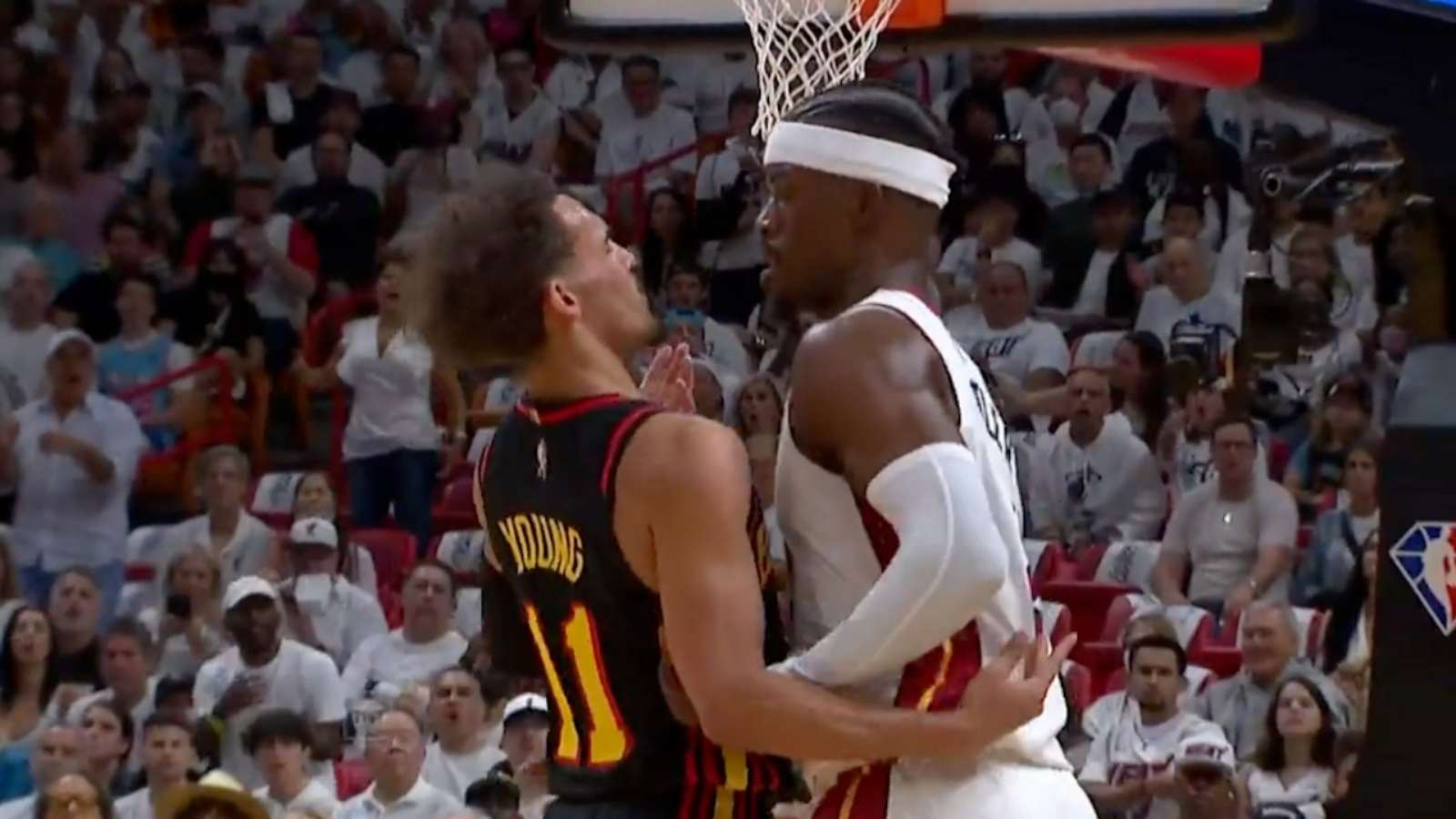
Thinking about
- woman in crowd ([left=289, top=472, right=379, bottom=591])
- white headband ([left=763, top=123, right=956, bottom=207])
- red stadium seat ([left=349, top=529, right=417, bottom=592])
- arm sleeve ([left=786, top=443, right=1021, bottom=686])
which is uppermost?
white headband ([left=763, top=123, right=956, bottom=207])

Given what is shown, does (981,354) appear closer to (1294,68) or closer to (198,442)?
(198,442)

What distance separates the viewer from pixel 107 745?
9.09m

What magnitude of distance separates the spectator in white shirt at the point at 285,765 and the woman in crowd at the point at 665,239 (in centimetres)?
403

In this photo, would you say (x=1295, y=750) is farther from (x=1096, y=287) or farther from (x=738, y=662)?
(x=738, y=662)

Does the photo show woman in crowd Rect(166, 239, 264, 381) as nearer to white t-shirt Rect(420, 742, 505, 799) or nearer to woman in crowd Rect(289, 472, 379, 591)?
woman in crowd Rect(289, 472, 379, 591)

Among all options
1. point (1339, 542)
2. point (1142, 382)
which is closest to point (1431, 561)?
point (1339, 542)

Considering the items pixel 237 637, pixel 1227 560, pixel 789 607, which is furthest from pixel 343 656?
pixel 789 607

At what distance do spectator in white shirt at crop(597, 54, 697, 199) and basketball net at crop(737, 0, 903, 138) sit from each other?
893 cm

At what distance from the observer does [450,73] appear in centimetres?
1412

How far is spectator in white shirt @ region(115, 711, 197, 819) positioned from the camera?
28.9ft

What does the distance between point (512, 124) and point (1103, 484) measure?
15.9ft

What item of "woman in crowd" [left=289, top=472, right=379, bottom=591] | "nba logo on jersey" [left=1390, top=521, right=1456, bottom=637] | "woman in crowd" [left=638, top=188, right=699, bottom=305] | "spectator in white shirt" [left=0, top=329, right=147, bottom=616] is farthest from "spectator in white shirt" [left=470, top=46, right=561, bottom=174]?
"nba logo on jersey" [left=1390, top=521, right=1456, bottom=637]

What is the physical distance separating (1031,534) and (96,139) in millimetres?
5777

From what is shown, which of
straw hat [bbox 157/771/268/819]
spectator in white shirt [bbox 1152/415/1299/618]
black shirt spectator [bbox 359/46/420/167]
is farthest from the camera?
black shirt spectator [bbox 359/46/420/167]
